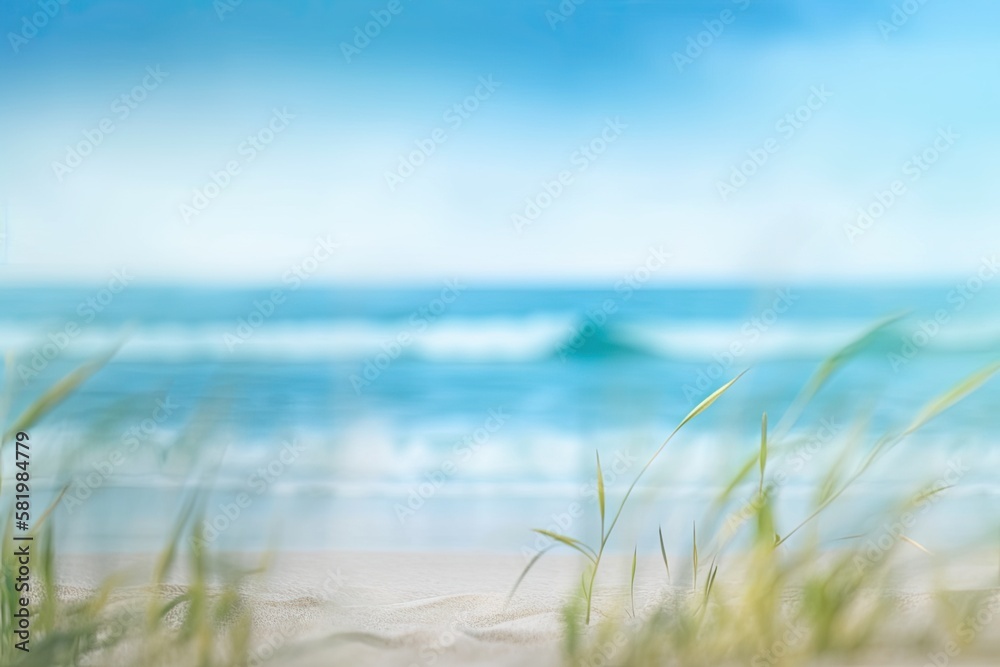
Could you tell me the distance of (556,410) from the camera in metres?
1.93

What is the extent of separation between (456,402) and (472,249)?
12.9 inches

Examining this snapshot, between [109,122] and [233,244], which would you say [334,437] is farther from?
[109,122]

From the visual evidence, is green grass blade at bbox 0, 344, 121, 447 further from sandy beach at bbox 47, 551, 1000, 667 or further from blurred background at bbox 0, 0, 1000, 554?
sandy beach at bbox 47, 551, 1000, 667

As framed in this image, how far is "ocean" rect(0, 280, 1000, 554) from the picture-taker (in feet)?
5.44

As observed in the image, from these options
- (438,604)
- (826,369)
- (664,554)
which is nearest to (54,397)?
(438,604)

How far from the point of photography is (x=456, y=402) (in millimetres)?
1937

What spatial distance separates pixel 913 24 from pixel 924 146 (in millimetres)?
252

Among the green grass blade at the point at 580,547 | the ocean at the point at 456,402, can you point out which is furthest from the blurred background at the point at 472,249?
the green grass blade at the point at 580,547

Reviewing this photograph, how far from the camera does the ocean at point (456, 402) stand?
1.66 meters

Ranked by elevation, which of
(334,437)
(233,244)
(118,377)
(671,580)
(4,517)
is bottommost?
(671,580)

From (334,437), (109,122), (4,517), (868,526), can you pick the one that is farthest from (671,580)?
(109,122)

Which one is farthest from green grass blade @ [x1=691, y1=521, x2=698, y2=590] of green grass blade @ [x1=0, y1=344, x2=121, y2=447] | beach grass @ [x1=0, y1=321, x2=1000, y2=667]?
green grass blade @ [x1=0, y1=344, x2=121, y2=447]

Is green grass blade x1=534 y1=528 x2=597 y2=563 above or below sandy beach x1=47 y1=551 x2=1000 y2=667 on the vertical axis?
above

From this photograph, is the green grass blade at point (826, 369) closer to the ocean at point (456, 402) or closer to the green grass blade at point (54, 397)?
the ocean at point (456, 402)
